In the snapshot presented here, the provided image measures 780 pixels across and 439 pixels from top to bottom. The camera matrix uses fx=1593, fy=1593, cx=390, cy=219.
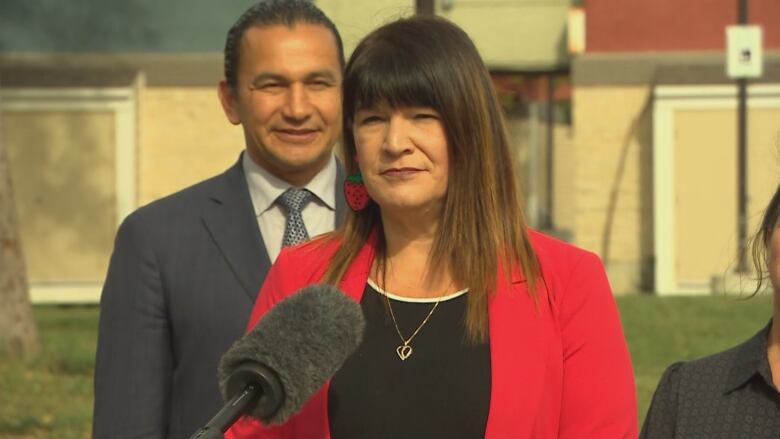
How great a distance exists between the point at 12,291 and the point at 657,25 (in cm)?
1168

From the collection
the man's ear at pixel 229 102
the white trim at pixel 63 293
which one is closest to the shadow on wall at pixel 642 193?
the white trim at pixel 63 293

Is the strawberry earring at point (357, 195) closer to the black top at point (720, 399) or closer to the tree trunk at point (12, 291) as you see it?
the black top at point (720, 399)

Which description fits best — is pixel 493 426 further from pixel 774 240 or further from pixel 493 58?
pixel 493 58

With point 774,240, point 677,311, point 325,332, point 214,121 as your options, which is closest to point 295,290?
point 325,332

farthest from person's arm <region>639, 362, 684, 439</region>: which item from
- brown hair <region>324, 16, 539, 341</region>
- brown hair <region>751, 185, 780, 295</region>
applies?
brown hair <region>324, 16, 539, 341</region>

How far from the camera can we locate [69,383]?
1140 centimetres

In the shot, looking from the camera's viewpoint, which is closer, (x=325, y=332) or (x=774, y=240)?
(x=325, y=332)

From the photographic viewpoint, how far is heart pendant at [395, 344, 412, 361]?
3.00 metres

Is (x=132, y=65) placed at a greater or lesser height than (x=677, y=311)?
greater

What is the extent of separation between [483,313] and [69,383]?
28.9ft

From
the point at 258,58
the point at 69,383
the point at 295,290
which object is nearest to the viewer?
the point at 295,290

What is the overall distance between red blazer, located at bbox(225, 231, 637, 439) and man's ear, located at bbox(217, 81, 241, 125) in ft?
4.53

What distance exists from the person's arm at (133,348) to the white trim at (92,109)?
1711cm

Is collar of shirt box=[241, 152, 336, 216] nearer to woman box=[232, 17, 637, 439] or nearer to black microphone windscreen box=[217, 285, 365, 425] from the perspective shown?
woman box=[232, 17, 637, 439]
